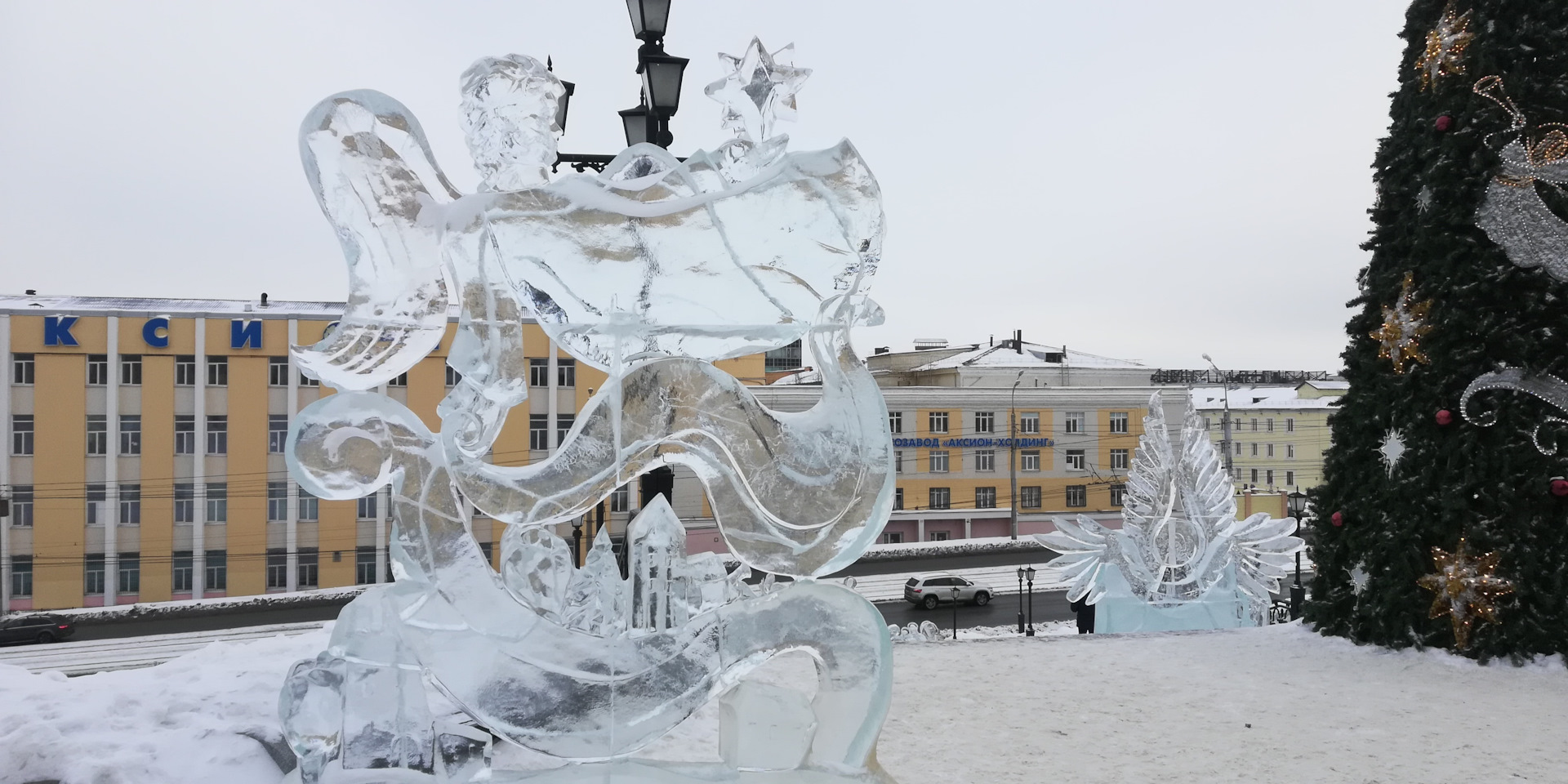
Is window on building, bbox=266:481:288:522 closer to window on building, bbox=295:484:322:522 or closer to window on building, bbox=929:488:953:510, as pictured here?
window on building, bbox=295:484:322:522

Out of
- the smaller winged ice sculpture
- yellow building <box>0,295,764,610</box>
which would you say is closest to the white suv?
yellow building <box>0,295,764,610</box>

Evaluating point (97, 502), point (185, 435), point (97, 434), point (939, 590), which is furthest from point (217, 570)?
point (939, 590)

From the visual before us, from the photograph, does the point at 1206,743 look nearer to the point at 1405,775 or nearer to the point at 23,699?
the point at 1405,775

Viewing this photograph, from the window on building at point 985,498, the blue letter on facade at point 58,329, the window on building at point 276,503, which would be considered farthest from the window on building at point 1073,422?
the blue letter on facade at point 58,329

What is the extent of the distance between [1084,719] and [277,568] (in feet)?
59.5

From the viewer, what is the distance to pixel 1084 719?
16.7 feet

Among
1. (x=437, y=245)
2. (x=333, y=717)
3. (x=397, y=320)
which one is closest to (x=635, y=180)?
(x=437, y=245)

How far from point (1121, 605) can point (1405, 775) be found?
4498 mm

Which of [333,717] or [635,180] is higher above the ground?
[635,180]

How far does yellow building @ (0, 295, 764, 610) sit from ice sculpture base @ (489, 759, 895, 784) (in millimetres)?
15243

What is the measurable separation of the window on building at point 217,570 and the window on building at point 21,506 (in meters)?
3.25

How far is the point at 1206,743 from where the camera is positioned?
466 centimetres

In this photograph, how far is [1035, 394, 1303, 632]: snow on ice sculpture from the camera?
8547 millimetres

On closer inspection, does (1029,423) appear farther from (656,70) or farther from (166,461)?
(656,70)
